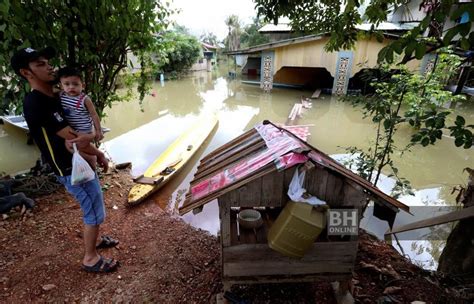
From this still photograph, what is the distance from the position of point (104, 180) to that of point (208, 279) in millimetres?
2790

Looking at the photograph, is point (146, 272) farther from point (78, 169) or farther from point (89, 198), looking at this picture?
Answer: point (78, 169)

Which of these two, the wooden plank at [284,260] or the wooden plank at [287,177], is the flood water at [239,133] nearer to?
the wooden plank at [284,260]

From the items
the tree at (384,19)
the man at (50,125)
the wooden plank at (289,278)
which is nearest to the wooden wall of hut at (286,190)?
the wooden plank at (289,278)

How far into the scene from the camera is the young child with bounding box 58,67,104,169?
2138 millimetres

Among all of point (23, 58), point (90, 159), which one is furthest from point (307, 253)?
point (23, 58)

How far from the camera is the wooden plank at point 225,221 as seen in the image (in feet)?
5.70

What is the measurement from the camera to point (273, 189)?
1.72 metres

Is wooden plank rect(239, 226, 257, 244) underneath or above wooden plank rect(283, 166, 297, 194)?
underneath

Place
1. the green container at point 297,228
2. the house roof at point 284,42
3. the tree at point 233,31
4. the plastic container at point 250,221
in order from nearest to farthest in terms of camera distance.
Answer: the green container at point 297,228
the plastic container at point 250,221
the house roof at point 284,42
the tree at point 233,31

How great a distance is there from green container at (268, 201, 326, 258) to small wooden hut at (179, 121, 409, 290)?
0.17 metres

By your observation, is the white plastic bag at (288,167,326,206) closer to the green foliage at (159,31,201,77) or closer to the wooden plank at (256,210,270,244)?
the wooden plank at (256,210,270,244)
